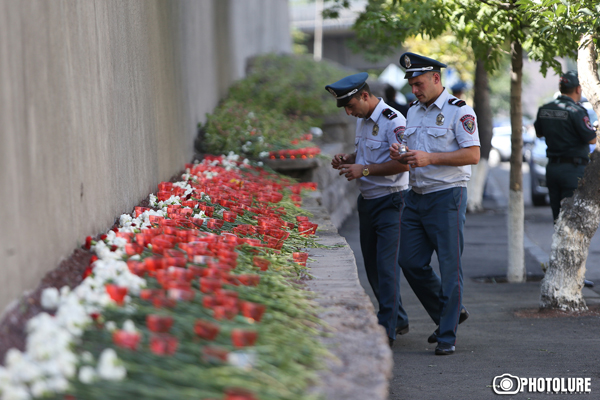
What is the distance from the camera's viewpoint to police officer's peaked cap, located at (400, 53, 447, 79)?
4.62m

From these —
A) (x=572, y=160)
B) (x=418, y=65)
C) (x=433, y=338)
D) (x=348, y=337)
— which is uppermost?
(x=418, y=65)

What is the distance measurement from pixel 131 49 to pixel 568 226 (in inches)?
150

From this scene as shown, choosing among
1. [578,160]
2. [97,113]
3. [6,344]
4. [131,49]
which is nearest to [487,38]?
[578,160]

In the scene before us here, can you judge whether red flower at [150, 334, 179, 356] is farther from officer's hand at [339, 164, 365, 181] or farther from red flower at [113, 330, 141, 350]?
officer's hand at [339, 164, 365, 181]

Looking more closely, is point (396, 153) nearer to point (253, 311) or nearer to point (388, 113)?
point (388, 113)

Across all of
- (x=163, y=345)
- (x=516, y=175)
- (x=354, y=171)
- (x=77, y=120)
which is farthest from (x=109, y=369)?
(x=516, y=175)

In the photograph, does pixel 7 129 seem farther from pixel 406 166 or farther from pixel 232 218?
pixel 406 166

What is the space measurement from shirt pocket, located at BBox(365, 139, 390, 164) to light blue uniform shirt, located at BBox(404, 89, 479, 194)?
0.28 m

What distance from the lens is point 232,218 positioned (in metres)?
4.04

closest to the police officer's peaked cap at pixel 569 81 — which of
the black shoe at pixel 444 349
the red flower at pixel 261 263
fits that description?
the black shoe at pixel 444 349

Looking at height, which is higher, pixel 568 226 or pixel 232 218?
pixel 232 218

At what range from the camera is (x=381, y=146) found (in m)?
4.95

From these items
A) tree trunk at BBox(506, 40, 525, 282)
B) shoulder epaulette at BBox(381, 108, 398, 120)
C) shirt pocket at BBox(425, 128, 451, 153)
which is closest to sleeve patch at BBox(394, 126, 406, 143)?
shoulder epaulette at BBox(381, 108, 398, 120)

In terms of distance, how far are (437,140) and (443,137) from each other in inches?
1.8
